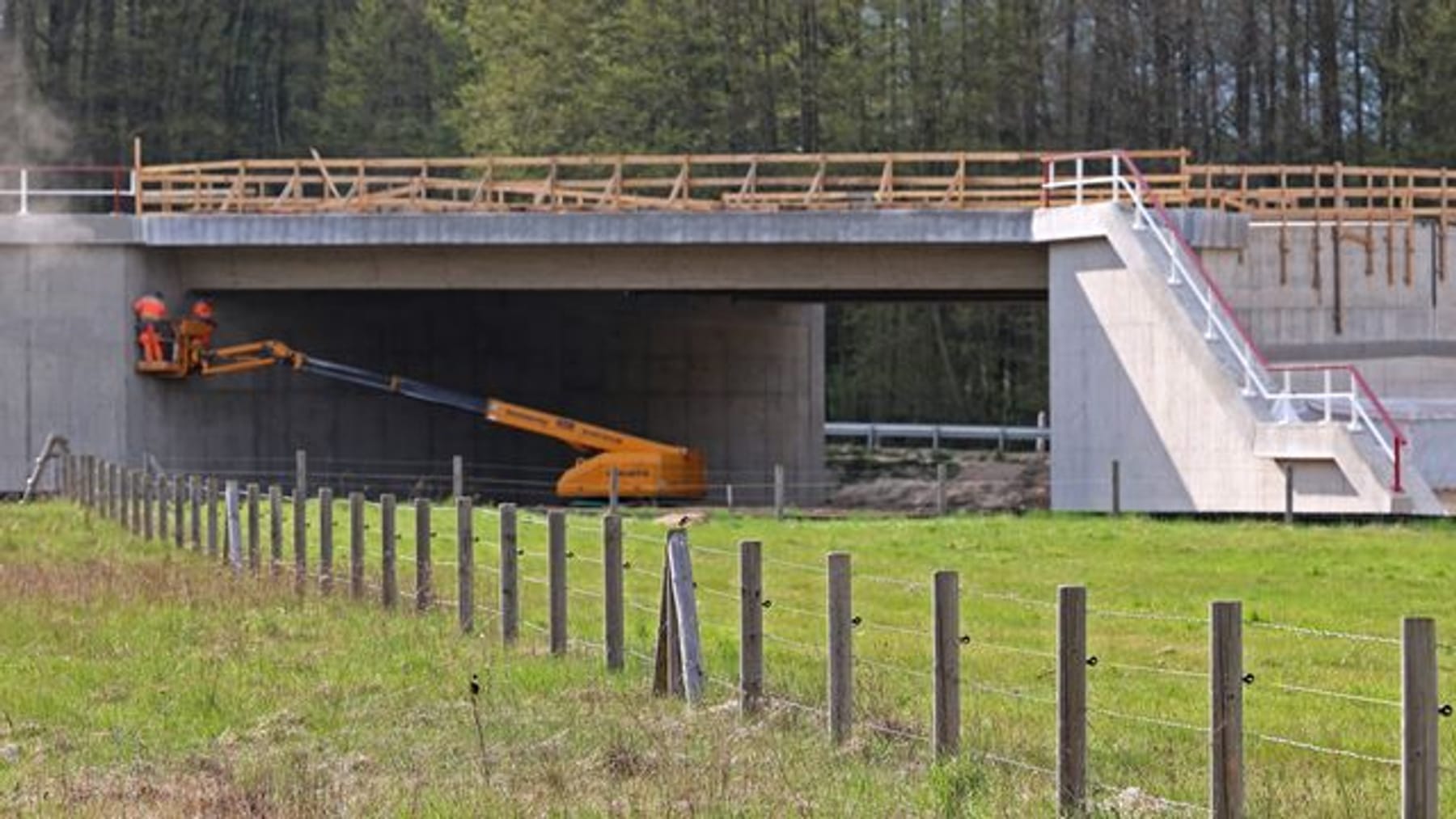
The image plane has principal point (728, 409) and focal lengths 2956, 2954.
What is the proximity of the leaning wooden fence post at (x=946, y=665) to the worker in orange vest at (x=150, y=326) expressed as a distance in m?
39.7

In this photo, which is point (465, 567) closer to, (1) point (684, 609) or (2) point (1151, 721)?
(1) point (684, 609)

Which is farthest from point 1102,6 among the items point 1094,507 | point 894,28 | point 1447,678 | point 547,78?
point 1447,678

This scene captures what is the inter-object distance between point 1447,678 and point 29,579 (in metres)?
14.3

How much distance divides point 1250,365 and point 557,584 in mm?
25796

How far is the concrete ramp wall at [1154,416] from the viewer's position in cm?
4256

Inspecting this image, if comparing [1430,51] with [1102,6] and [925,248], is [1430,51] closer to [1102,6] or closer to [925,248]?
[1102,6]

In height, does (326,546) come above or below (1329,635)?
below

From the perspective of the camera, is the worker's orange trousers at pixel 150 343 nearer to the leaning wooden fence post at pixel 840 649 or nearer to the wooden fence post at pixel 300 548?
the wooden fence post at pixel 300 548

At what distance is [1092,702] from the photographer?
19422mm

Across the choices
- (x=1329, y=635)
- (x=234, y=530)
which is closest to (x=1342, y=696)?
(x=1329, y=635)

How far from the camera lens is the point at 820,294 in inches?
2229

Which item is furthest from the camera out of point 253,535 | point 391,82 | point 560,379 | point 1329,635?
point 391,82

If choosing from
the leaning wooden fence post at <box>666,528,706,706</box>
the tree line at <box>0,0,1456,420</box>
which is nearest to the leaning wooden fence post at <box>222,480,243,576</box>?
the leaning wooden fence post at <box>666,528,706,706</box>

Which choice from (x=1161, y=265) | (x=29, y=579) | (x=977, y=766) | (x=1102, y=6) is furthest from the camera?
(x=1102, y=6)
